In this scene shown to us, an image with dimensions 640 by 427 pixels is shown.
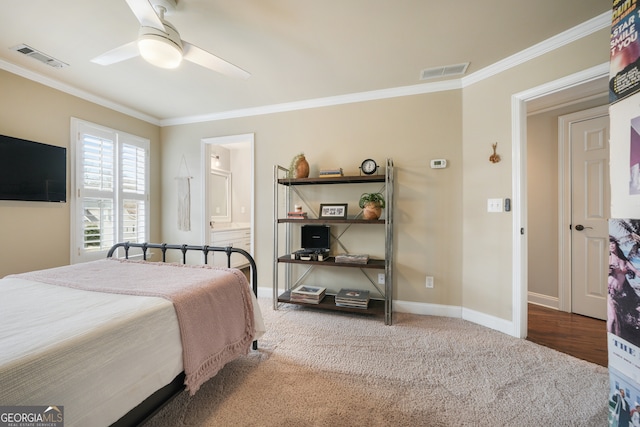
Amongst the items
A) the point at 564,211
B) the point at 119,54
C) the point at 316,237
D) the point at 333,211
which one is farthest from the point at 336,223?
the point at 564,211

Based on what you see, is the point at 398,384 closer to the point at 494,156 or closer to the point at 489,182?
the point at 489,182

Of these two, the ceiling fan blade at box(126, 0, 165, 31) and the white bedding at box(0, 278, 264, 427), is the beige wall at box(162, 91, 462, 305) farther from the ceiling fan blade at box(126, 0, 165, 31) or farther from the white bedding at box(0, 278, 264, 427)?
the white bedding at box(0, 278, 264, 427)

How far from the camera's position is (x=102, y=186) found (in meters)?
3.18

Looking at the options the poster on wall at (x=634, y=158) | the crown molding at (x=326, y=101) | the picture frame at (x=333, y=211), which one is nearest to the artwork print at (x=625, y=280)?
the poster on wall at (x=634, y=158)

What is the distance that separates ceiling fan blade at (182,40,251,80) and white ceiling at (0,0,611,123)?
318 mm

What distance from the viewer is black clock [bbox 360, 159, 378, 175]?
9.35 feet

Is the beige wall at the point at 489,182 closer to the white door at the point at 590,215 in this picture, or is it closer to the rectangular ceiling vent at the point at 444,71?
the rectangular ceiling vent at the point at 444,71

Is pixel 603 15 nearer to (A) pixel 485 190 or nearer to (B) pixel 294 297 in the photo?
(A) pixel 485 190

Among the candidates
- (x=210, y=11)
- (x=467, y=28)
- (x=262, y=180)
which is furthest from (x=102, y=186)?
(x=467, y=28)

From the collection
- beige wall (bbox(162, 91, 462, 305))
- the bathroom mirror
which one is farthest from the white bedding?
the bathroom mirror

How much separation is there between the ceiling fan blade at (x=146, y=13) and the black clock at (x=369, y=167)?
2106mm

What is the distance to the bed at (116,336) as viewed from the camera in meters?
0.82

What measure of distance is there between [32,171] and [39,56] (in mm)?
1116

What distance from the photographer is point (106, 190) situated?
3.22 metres
